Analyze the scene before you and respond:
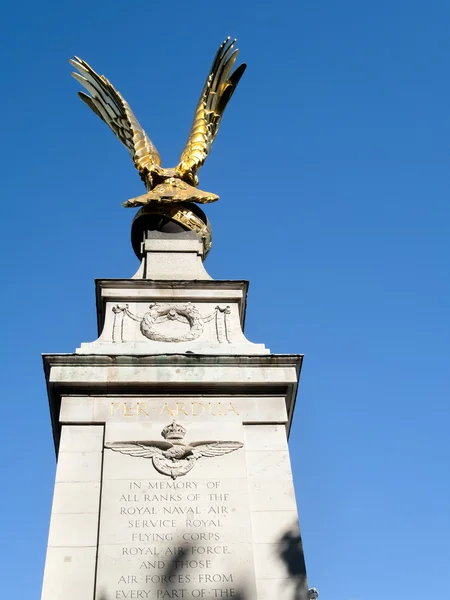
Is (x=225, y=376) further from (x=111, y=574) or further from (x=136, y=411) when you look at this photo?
(x=111, y=574)

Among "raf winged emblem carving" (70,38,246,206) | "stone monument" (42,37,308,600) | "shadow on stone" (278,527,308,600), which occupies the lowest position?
"shadow on stone" (278,527,308,600)

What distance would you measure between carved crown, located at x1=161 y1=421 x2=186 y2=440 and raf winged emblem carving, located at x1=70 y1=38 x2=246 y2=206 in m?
7.10

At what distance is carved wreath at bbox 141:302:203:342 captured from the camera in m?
15.4

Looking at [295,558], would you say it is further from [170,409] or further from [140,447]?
[170,409]

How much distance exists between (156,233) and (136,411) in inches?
244

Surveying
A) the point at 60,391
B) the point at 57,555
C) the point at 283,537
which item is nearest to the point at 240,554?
the point at 283,537

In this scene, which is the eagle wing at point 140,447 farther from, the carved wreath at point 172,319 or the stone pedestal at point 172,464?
the carved wreath at point 172,319

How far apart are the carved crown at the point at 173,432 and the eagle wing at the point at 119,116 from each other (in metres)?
8.17

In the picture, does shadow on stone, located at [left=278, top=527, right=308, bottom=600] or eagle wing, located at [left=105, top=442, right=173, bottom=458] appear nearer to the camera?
shadow on stone, located at [left=278, top=527, right=308, bottom=600]

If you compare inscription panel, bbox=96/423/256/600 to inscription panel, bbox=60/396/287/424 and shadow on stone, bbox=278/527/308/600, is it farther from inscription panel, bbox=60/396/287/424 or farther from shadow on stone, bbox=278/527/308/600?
shadow on stone, bbox=278/527/308/600

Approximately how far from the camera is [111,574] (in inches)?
459

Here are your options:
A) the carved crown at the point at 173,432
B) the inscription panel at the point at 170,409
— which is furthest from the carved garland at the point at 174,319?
the carved crown at the point at 173,432

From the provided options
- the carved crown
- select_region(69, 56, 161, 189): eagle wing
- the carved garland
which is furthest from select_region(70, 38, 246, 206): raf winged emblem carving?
the carved crown

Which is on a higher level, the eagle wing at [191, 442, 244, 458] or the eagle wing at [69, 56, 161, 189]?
the eagle wing at [69, 56, 161, 189]
